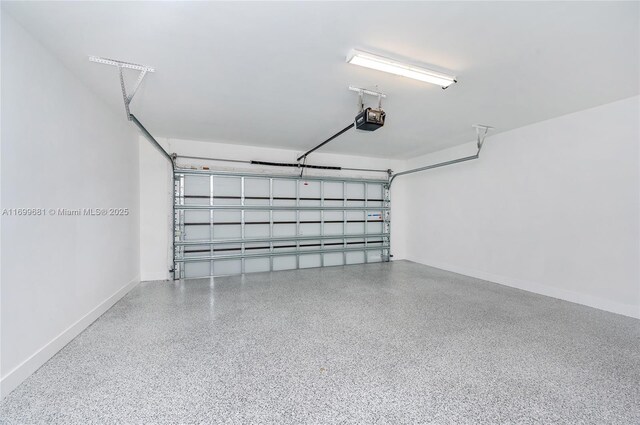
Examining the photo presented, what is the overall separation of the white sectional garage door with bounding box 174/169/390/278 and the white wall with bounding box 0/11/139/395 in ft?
5.14

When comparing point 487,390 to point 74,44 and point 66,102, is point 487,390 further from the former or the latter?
point 66,102

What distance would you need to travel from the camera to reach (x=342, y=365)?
203 centimetres

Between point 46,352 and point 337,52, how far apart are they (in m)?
3.43

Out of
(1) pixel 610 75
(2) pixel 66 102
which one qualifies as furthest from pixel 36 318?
(1) pixel 610 75

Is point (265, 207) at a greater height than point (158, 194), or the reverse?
point (158, 194)

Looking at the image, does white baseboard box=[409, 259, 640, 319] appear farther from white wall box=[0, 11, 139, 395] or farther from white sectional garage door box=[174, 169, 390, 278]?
white wall box=[0, 11, 139, 395]

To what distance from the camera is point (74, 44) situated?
81.7 inches

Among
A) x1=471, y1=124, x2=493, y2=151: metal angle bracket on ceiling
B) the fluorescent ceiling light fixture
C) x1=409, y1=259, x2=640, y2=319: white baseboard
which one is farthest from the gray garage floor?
x1=471, y1=124, x2=493, y2=151: metal angle bracket on ceiling

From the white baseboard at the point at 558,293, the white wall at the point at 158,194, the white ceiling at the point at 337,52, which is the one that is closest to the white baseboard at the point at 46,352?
the white wall at the point at 158,194

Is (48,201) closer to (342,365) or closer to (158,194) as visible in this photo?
(158,194)

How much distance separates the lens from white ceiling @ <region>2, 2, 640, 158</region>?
174 cm

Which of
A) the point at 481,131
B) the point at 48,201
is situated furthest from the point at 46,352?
the point at 481,131

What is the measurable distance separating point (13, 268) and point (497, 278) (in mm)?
6001

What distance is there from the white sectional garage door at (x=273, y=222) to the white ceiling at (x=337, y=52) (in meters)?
1.70
